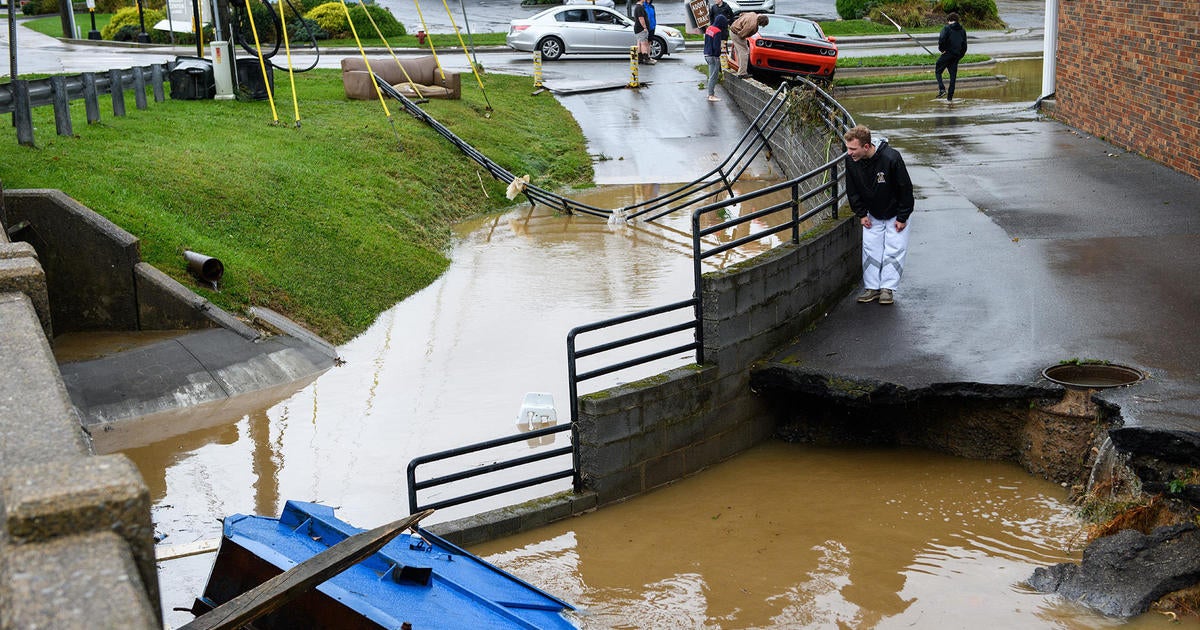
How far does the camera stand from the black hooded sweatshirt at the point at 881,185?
1109 cm

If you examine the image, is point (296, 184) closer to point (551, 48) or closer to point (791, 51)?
point (791, 51)

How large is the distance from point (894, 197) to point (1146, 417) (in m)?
3.61

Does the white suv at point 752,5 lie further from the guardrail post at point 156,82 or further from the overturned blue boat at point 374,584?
the overturned blue boat at point 374,584

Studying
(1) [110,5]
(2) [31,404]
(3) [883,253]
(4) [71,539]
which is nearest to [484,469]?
(2) [31,404]

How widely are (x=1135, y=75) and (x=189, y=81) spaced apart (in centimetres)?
1721

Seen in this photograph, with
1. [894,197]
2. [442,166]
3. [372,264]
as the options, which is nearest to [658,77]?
[442,166]

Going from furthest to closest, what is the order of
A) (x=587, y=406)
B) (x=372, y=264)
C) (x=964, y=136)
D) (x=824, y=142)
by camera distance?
(x=964, y=136)
(x=824, y=142)
(x=372, y=264)
(x=587, y=406)

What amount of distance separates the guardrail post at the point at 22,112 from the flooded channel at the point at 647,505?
588 cm

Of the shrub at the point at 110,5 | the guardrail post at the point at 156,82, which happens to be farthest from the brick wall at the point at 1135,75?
the shrub at the point at 110,5

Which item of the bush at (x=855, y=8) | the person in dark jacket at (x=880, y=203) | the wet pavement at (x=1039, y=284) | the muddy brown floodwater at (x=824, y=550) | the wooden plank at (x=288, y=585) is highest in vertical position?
the bush at (x=855, y=8)

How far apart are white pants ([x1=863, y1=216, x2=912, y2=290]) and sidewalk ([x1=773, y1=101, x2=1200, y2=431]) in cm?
28

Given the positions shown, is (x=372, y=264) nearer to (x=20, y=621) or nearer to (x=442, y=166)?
(x=442, y=166)

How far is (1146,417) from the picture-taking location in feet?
27.1

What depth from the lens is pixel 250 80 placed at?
24.5 m
